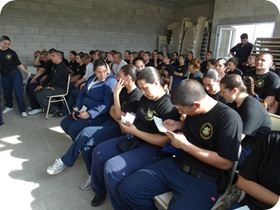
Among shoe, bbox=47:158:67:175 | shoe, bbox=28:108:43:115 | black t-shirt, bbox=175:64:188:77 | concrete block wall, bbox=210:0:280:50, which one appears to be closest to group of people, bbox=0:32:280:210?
shoe, bbox=47:158:67:175

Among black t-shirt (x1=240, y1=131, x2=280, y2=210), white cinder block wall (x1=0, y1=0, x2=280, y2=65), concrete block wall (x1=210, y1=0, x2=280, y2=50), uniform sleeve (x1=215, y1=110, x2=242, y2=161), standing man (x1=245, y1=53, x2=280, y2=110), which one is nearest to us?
black t-shirt (x1=240, y1=131, x2=280, y2=210)

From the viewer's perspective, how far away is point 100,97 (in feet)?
7.79

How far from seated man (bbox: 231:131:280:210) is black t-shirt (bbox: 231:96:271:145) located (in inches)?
22.1

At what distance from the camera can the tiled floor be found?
1.78 m

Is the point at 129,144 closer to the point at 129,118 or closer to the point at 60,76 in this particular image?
the point at 129,118

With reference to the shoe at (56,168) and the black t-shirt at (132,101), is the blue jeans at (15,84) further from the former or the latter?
the black t-shirt at (132,101)

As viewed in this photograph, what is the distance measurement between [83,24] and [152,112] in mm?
6044

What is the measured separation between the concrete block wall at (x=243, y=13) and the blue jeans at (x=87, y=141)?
5507 mm

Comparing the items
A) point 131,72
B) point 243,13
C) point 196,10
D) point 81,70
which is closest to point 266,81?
point 131,72

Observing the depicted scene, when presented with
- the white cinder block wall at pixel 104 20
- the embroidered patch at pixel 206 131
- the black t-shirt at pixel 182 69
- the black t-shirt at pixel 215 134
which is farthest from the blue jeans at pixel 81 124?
the white cinder block wall at pixel 104 20

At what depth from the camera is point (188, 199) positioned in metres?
1.18

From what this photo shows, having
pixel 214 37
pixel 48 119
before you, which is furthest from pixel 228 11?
pixel 48 119

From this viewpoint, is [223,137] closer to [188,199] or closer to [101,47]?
[188,199]

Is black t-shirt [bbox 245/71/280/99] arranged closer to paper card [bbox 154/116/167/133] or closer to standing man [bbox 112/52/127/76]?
paper card [bbox 154/116/167/133]
